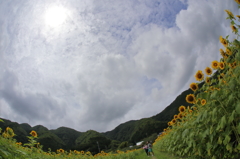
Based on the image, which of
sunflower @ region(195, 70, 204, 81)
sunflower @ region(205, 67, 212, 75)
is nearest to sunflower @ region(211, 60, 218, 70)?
sunflower @ region(205, 67, 212, 75)

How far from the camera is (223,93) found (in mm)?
3371

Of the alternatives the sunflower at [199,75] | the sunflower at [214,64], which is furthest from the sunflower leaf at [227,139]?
the sunflower at [214,64]

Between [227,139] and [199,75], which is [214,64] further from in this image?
[227,139]

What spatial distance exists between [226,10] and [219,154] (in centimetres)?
352

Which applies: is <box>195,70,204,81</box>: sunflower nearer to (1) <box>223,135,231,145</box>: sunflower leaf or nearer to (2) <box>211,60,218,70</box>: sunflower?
(2) <box>211,60,218,70</box>: sunflower

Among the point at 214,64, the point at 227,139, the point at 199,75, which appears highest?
the point at 214,64

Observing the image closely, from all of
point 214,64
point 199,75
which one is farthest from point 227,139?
point 214,64

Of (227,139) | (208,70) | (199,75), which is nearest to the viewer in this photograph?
(227,139)

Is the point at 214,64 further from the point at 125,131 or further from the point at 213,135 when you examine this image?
the point at 125,131

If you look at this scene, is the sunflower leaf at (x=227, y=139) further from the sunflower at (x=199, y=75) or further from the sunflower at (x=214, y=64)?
the sunflower at (x=214, y=64)

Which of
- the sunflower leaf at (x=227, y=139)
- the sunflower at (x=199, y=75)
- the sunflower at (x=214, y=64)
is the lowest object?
the sunflower leaf at (x=227, y=139)

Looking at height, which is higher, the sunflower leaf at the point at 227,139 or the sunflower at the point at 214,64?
the sunflower at the point at 214,64

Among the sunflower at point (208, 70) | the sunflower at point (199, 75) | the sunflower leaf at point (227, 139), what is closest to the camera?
the sunflower leaf at point (227, 139)

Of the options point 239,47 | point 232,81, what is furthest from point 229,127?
point 239,47
